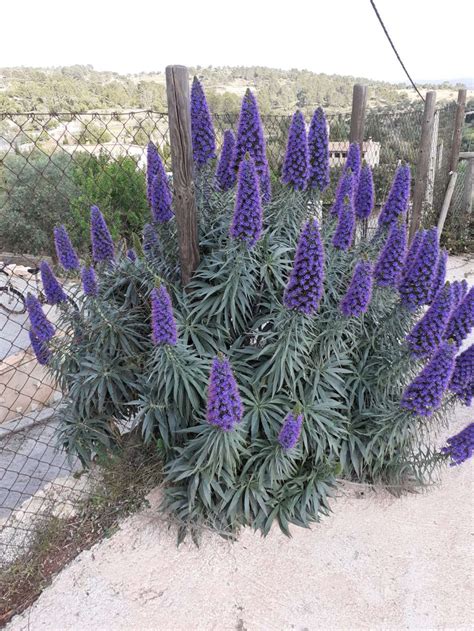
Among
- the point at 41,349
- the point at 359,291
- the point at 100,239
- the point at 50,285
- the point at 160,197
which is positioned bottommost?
the point at 41,349

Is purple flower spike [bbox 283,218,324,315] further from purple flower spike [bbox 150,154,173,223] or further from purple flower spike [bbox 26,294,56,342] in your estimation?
purple flower spike [bbox 26,294,56,342]

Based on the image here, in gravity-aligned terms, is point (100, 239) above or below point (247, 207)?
below

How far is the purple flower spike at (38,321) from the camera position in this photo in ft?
8.82

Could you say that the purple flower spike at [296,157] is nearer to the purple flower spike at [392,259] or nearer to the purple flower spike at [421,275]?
the purple flower spike at [392,259]

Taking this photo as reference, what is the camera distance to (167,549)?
2691mm

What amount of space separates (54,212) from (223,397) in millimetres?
9617

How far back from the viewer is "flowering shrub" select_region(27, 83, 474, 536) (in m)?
2.44

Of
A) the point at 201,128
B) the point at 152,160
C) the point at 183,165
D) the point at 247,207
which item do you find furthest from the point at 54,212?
the point at 247,207

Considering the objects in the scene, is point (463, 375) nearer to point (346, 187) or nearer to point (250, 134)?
point (346, 187)

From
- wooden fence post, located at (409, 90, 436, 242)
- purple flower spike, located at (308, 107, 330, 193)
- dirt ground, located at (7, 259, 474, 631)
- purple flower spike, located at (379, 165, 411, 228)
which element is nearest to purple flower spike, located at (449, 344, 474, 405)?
dirt ground, located at (7, 259, 474, 631)

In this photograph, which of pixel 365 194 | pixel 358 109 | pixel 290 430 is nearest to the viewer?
pixel 290 430

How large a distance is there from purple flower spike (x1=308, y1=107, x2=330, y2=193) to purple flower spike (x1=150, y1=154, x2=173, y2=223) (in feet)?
2.93

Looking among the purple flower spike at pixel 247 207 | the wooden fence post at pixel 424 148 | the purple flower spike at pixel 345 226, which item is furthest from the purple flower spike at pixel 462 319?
the wooden fence post at pixel 424 148

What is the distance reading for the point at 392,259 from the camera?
2566 millimetres
